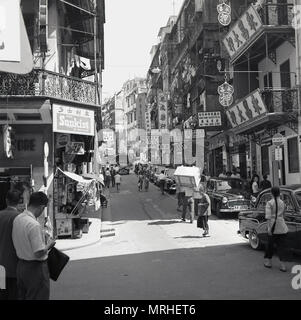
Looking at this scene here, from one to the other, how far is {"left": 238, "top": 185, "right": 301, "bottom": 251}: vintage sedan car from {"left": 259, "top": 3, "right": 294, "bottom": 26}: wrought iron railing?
11.9 m

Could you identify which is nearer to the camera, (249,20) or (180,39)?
(249,20)

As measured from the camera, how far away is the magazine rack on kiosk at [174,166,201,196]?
18.3 m

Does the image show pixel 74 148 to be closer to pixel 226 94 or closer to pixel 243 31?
pixel 243 31

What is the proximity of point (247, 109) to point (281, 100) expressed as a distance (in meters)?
2.87

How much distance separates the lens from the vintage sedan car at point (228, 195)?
18.8 meters

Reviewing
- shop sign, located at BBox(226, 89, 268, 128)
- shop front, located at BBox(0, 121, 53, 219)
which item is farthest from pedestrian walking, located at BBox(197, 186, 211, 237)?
shop sign, located at BBox(226, 89, 268, 128)

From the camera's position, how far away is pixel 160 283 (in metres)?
8.61

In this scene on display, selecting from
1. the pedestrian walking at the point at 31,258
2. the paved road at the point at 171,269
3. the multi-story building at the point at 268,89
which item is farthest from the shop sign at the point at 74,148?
the pedestrian walking at the point at 31,258

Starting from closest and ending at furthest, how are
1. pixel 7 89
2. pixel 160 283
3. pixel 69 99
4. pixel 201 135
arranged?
1. pixel 160 283
2. pixel 7 89
3. pixel 69 99
4. pixel 201 135

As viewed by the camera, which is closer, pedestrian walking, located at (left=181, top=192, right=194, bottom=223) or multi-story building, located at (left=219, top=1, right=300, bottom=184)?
pedestrian walking, located at (left=181, top=192, right=194, bottom=223)

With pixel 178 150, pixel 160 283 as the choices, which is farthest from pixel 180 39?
pixel 160 283

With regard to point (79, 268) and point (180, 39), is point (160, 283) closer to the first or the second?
point (79, 268)

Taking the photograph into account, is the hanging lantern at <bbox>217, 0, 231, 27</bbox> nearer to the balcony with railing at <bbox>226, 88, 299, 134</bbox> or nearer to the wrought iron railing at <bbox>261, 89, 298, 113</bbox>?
the balcony with railing at <bbox>226, 88, 299, 134</bbox>
